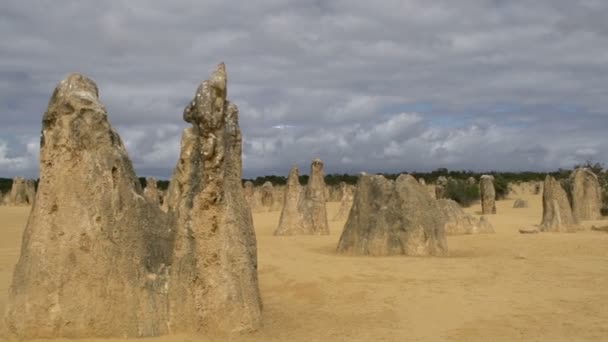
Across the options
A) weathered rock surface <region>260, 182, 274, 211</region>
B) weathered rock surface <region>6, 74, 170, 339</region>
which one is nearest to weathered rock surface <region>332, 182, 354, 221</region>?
weathered rock surface <region>260, 182, 274, 211</region>

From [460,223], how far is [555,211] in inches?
103

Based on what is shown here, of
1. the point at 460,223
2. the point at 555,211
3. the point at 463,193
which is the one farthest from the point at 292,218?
the point at 463,193

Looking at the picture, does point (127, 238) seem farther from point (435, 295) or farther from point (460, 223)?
point (460, 223)

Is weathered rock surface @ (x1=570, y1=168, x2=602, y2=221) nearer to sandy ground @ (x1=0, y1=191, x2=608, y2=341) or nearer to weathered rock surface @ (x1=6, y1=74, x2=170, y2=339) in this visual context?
sandy ground @ (x1=0, y1=191, x2=608, y2=341)

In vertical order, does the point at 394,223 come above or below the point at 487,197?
below

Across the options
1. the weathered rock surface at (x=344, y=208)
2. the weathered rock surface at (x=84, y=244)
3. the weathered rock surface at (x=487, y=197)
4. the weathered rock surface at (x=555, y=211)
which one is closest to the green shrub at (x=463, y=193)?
the weathered rock surface at (x=487, y=197)

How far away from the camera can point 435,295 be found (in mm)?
8672

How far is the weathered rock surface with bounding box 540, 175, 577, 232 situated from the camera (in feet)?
58.3

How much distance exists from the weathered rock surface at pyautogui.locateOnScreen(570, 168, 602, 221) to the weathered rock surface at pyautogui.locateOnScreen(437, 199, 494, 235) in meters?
6.58

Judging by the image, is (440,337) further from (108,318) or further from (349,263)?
(349,263)

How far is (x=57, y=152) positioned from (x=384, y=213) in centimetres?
758

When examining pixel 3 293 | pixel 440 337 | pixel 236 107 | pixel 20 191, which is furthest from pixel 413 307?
pixel 20 191

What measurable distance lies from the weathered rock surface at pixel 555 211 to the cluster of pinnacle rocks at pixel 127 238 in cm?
1291

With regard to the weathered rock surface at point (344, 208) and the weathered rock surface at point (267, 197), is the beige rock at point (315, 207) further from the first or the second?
the weathered rock surface at point (267, 197)
